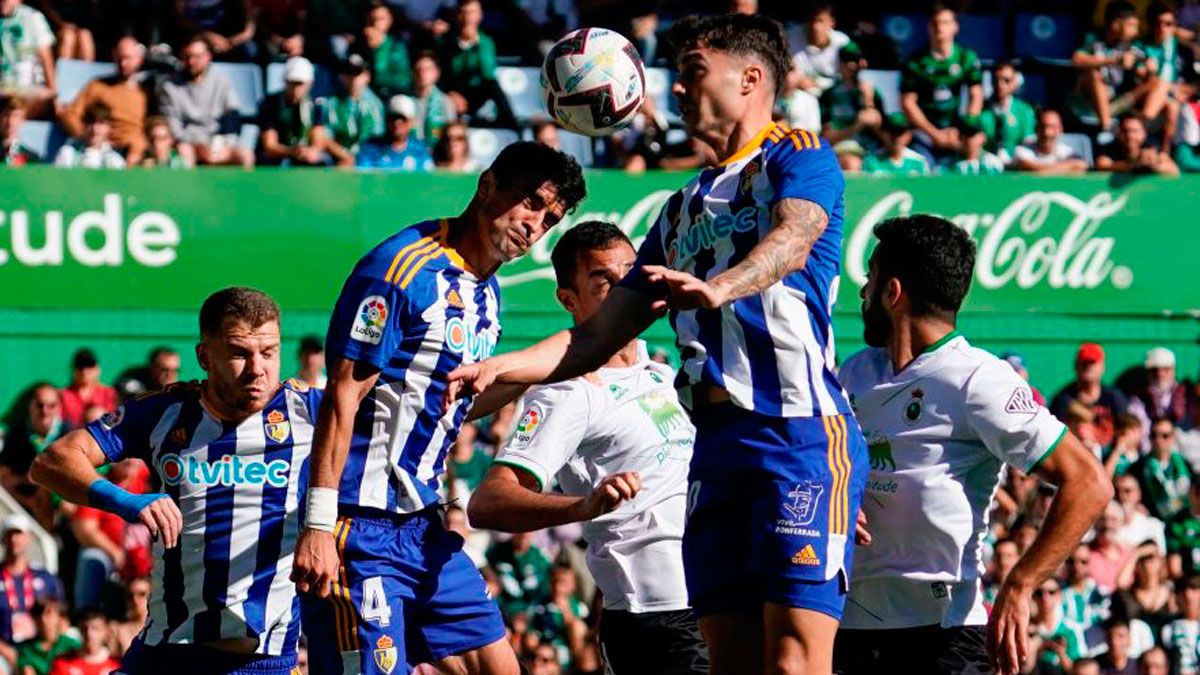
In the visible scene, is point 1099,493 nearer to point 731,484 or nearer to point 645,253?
point 731,484

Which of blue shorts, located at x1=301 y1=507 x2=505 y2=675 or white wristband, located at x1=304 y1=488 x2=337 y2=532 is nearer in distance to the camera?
white wristband, located at x1=304 y1=488 x2=337 y2=532

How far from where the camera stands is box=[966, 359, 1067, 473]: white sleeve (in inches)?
244

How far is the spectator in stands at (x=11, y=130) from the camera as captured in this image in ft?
51.3

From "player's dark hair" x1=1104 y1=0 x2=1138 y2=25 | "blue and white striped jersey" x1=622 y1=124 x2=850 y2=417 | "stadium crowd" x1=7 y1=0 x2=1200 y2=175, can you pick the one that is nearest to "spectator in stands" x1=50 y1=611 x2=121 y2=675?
"stadium crowd" x1=7 y1=0 x2=1200 y2=175

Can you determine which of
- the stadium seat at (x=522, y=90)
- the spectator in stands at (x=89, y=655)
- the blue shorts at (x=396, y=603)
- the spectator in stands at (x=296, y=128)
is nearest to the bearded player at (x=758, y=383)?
the blue shorts at (x=396, y=603)

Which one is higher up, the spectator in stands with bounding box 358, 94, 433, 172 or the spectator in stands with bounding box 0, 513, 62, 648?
the spectator in stands with bounding box 358, 94, 433, 172

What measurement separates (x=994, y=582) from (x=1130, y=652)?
118 centimetres

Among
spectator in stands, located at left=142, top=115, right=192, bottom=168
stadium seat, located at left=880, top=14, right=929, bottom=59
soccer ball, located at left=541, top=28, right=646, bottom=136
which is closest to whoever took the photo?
soccer ball, located at left=541, top=28, right=646, bottom=136

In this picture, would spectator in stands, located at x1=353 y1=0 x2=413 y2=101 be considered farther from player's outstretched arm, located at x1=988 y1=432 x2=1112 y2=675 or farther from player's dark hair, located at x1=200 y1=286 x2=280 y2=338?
player's outstretched arm, located at x1=988 y1=432 x2=1112 y2=675

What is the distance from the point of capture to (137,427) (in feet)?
24.4

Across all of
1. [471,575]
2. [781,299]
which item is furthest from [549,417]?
[781,299]

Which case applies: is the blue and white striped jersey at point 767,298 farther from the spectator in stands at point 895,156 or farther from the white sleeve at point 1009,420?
the spectator in stands at point 895,156

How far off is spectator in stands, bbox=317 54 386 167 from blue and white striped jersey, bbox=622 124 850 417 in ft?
34.9

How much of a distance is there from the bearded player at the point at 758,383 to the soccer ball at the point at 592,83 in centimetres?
104
